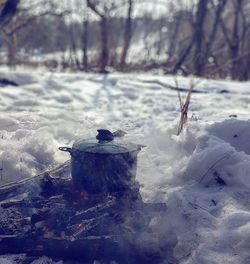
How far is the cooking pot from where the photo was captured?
3068 mm

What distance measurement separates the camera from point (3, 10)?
708cm

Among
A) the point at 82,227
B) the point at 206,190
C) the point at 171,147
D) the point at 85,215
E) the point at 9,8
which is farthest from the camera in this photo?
the point at 9,8

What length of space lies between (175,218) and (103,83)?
550 centimetres

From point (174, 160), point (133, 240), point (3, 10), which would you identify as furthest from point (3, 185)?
point (3, 10)

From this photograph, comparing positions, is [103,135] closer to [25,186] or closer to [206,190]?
[25,186]

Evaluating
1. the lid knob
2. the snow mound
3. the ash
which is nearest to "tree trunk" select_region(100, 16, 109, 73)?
the snow mound

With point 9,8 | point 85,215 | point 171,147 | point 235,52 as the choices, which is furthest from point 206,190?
point 235,52

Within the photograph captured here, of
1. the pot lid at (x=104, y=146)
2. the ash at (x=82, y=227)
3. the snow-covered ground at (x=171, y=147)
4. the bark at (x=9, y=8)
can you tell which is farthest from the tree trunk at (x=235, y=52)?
the ash at (x=82, y=227)

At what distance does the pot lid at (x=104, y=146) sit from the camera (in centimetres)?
307

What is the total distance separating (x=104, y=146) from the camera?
3.11 m

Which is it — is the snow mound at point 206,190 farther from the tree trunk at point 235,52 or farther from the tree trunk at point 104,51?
the tree trunk at point 235,52

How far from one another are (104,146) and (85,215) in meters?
0.58

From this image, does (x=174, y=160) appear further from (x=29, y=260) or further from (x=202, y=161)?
(x=29, y=260)

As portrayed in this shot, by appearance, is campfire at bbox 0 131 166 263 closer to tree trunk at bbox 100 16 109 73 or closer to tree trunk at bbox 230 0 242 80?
tree trunk at bbox 100 16 109 73
